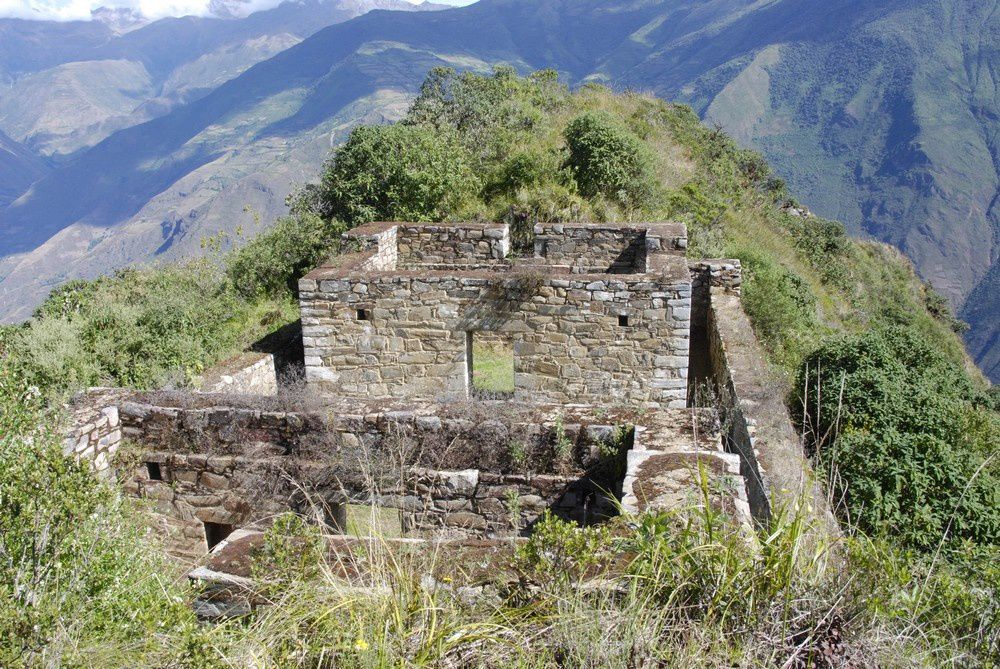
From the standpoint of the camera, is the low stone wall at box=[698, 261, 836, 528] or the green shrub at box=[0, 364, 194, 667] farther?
the low stone wall at box=[698, 261, 836, 528]

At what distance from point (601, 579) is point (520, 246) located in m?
11.2

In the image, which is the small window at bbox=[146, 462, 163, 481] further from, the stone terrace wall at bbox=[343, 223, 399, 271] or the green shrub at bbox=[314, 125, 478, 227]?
the green shrub at bbox=[314, 125, 478, 227]

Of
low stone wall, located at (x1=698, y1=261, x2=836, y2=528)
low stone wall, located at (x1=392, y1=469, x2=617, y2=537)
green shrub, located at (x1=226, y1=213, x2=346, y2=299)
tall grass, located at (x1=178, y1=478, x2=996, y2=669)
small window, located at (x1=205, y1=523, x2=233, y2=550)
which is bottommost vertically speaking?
small window, located at (x1=205, y1=523, x2=233, y2=550)

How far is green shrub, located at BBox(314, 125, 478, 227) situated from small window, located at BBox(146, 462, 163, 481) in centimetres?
884

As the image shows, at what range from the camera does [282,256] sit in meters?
13.5

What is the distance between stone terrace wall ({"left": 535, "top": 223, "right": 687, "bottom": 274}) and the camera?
460 inches

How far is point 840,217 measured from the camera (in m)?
86.2

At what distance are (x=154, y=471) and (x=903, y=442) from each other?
597cm

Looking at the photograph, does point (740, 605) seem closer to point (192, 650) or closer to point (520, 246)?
point (192, 650)

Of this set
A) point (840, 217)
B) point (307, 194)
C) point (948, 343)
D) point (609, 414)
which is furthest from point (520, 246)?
point (840, 217)

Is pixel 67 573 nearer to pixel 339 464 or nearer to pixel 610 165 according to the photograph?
pixel 339 464

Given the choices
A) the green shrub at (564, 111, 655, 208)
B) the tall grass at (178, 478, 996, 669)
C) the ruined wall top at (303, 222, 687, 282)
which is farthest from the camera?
the green shrub at (564, 111, 655, 208)

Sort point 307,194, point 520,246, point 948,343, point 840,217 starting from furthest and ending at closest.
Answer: point 840,217
point 948,343
point 307,194
point 520,246

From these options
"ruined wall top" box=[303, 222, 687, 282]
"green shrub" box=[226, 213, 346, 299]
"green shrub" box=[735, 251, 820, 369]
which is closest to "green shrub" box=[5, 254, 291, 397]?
"green shrub" box=[226, 213, 346, 299]
